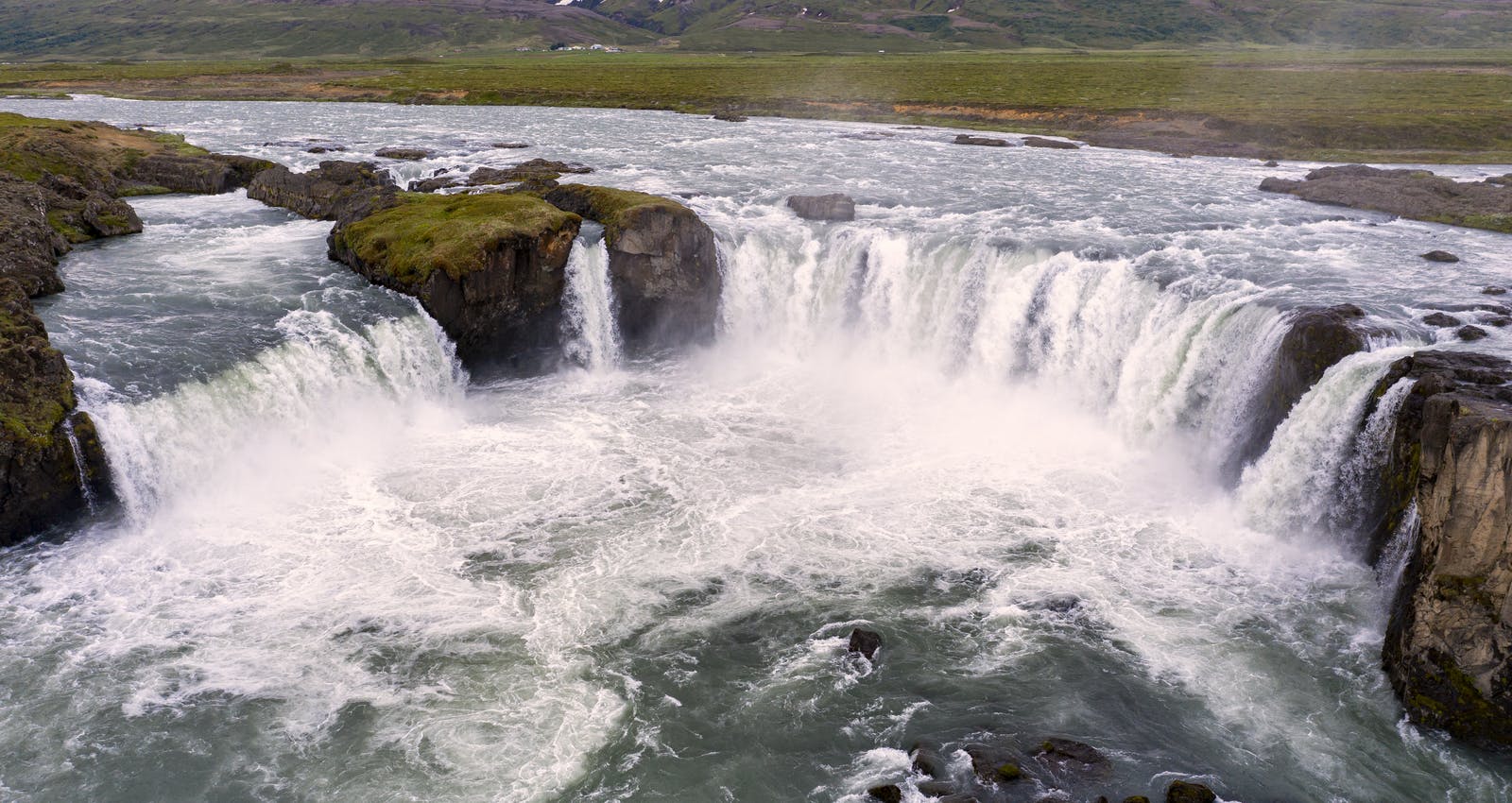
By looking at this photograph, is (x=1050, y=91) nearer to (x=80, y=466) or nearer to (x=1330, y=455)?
(x=1330, y=455)

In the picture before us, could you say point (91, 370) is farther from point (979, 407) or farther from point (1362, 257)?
point (1362, 257)

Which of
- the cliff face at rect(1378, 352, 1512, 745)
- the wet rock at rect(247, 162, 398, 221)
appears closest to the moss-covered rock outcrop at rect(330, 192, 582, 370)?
the wet rock at rect(247, 162, 398, 221)

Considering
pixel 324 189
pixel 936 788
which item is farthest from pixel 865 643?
pixel 324 189

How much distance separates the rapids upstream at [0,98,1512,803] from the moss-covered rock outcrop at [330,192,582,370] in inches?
42.8

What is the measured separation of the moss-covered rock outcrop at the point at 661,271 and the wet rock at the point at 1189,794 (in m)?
28.4

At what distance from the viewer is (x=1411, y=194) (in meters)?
46.9

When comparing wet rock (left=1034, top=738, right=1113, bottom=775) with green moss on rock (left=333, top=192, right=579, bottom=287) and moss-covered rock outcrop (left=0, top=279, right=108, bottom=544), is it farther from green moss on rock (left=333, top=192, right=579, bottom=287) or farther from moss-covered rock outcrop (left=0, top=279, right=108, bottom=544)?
green moss on rock (left=333, top=192, right=579, bottom=287)

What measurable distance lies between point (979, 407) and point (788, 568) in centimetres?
1464

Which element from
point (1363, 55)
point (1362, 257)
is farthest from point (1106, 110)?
point (1363, 55)

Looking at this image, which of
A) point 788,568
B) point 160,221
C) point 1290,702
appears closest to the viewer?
point 1290,702

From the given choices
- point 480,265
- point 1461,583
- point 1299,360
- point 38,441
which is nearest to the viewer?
point 1461,583

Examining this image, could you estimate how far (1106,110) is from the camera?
293 feet

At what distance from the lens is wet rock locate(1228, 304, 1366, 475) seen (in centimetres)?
2577

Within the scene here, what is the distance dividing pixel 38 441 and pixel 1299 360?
33.7 m
